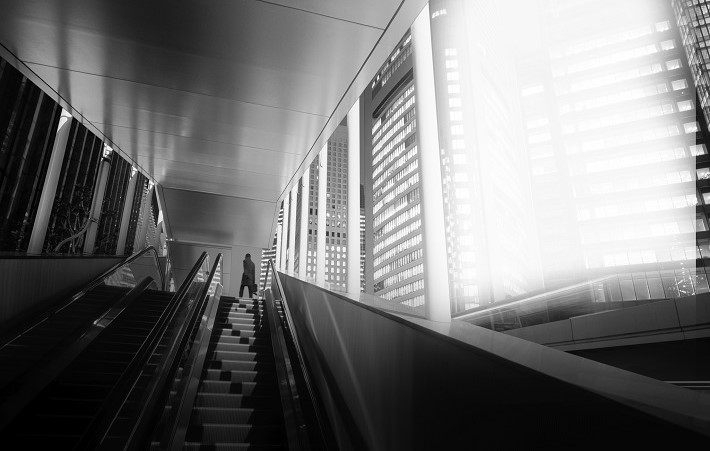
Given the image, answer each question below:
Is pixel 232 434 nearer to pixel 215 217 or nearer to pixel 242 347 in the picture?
pixel 242 347

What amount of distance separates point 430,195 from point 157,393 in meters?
3.11

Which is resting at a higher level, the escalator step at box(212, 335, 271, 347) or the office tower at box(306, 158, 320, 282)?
the office tower at box(306, 158, 320, 282)

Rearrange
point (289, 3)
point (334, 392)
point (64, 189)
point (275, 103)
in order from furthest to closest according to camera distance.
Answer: point (64, 189)
point (275, 103)
point (289, 3)
point (334, 392)

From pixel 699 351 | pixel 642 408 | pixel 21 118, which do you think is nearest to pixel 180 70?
pixel 642 408

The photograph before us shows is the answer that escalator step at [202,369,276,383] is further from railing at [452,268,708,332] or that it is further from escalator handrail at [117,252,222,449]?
railing at [452,268,708,332]

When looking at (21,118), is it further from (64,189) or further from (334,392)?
(334,392)

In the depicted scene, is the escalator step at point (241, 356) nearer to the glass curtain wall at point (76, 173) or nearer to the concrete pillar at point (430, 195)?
the concrete pillar at point (430, 195)

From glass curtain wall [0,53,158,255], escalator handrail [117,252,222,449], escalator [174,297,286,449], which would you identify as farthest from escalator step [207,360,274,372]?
glass curtain wall [0,53,158,255]

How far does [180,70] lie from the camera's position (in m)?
6.33

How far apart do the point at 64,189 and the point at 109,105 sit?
18064 millimetres

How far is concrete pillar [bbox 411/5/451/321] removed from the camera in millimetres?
4246

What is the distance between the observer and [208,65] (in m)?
6.20

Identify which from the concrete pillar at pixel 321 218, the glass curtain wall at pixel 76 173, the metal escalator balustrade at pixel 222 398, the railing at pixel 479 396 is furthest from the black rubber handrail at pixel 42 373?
the glass curtain wall at pixel 76 173

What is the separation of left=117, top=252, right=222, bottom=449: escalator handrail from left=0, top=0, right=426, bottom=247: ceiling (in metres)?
3.45
